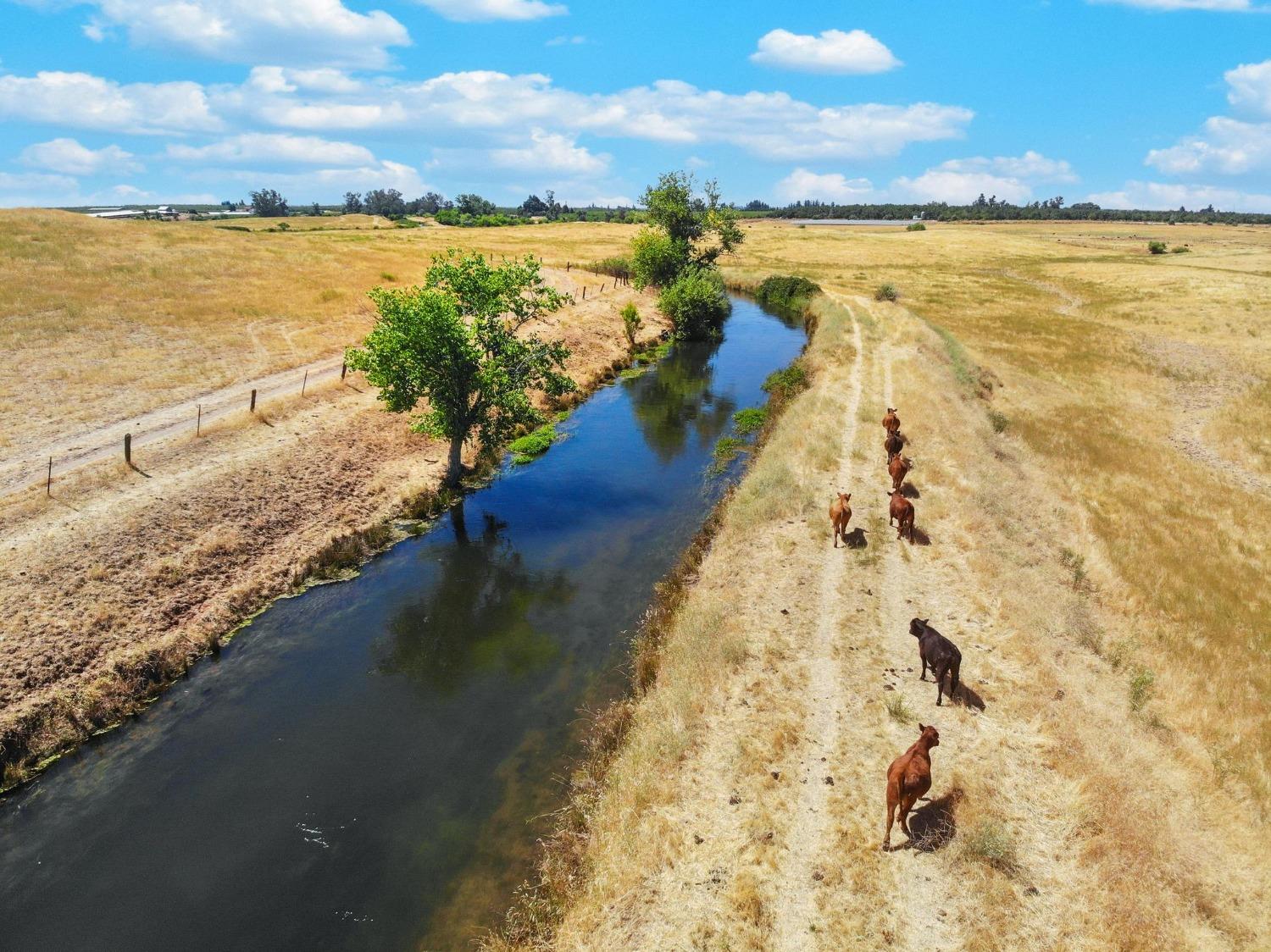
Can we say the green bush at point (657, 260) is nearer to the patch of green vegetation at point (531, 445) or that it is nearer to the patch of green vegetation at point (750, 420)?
the patch of green vegetation at point (750, 420)

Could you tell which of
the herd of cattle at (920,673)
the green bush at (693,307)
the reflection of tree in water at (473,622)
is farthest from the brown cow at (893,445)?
the green bush at (693,307)

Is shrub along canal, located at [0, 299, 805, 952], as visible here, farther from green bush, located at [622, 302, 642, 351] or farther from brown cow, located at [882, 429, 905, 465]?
green bush, located at [622, 302, 642, 351]

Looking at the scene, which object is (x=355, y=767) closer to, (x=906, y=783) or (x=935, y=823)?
(x=906, y=783)

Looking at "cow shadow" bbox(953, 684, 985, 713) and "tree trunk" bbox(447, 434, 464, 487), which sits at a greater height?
"tree trunk" bbox(447, 434, 464, 487)

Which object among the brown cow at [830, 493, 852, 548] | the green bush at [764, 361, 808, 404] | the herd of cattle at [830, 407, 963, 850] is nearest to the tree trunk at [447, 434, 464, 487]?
the brown cow at [830, 493, 852, 548]

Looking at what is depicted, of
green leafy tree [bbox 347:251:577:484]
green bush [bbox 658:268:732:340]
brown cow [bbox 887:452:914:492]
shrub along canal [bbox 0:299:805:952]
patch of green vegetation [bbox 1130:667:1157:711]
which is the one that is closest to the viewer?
shrub along canal [bbox 0:299:805:952]

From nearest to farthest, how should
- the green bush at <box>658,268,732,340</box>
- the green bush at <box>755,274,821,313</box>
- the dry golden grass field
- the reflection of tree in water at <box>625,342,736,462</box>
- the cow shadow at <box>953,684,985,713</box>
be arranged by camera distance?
the dry golden grass field < the cow shadow at <box>953,684,985,713</box> < the reflection of tree in water at <box>625,342,736,462</box> < the green bush at <box>658,268,732,340</box> < the green bush at <box>755,274,821,313</box>
